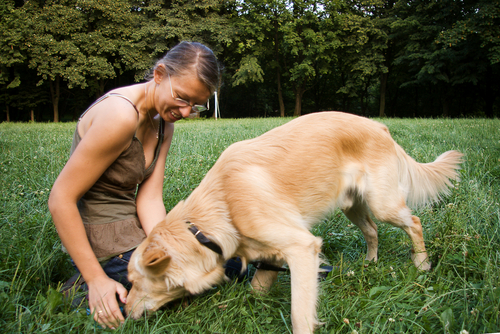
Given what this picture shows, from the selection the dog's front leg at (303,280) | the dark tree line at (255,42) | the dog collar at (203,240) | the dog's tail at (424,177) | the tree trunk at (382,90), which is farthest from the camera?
the tree trunk at (382,90)

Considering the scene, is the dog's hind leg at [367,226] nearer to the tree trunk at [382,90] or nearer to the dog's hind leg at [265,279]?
the dog's hind leg at [265,279]

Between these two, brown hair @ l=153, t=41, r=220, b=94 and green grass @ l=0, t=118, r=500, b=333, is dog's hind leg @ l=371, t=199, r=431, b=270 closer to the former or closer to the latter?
green grass @ l=0, t=118, r=500, b=333

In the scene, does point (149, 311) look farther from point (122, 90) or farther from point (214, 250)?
point (122, 90)

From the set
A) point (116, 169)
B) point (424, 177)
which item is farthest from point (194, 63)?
point (424, 177)

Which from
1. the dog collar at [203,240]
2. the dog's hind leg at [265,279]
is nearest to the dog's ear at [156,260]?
the dog collar at [203,240]

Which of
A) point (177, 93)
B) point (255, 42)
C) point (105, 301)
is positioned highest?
point (255, 42)

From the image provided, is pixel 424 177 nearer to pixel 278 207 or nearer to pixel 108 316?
pixel 278 207

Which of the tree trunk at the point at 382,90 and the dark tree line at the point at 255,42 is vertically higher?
the dark tree line at the point at 255,42

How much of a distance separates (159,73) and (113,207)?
126 cm

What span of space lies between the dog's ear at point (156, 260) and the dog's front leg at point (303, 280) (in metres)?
0.85

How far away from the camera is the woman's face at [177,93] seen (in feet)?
7.87

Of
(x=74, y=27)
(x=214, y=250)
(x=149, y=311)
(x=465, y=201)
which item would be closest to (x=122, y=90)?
(x=214, y=250)

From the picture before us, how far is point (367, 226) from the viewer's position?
3262 millimetres

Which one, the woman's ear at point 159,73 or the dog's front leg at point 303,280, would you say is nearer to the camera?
the dog's front leg at point 303,280
